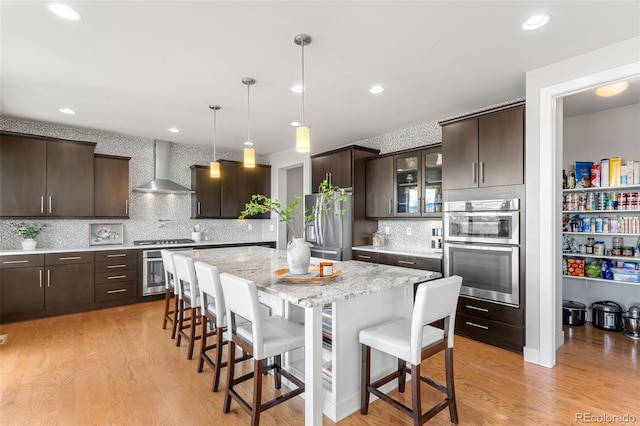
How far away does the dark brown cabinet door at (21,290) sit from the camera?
395 cm

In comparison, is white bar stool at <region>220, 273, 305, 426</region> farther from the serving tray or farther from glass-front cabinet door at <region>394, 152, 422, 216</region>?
glass-front cabinet door at <region>394, 152, 422, 216</region>

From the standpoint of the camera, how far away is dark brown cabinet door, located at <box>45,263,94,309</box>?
13.9 feet

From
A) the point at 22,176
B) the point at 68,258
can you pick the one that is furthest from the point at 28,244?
the point at 22,176

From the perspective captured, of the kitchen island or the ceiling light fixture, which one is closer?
the kitchen island

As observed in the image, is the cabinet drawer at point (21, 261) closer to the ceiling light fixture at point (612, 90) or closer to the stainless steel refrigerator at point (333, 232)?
the stainless steel refrigerator at point (333, 232)

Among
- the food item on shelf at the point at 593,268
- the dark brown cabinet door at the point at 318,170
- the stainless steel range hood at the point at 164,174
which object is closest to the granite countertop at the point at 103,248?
the stainless steel range hood at the point at 164,174

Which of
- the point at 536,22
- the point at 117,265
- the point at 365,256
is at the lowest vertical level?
the point at 117,265

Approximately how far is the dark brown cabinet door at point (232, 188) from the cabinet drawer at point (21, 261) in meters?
2.69

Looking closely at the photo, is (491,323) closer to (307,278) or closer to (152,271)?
(307,278)

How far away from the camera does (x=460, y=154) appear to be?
137 inches

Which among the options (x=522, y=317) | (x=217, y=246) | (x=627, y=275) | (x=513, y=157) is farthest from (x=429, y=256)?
(x=217, y=246)

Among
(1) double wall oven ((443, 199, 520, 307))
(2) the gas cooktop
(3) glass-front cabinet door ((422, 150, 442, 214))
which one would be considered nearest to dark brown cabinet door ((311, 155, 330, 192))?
(3) glass-front cabinet door ((422, 150, 442, 214))

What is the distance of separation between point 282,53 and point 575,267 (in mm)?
4113

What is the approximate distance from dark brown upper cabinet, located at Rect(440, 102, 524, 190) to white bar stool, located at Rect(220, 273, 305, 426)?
2369 mm
